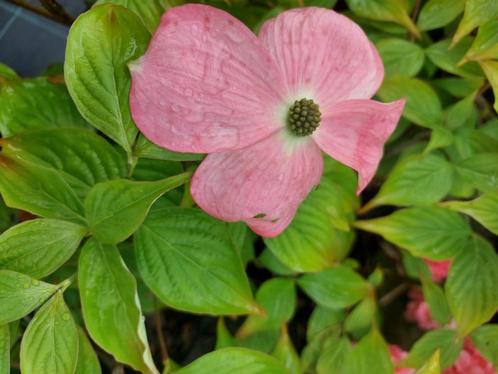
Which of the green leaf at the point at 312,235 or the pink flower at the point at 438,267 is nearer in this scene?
the green leaf at the point at 312,235

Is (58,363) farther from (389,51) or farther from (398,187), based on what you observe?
(389,51)

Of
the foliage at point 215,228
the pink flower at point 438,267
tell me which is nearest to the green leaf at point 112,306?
the foliage at point 215,228

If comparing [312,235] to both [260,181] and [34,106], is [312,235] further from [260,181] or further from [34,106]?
[34,106]

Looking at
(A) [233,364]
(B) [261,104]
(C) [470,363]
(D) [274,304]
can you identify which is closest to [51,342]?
(A) [233,364]

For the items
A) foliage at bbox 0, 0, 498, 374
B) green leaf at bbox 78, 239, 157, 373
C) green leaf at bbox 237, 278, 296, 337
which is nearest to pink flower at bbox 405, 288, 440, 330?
foliage at bbox 0, 0, 498, 374

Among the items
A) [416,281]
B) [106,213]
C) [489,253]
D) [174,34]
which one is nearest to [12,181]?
[106,213]

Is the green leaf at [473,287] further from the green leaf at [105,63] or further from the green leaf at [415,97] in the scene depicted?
the green leaf at [105,63]
